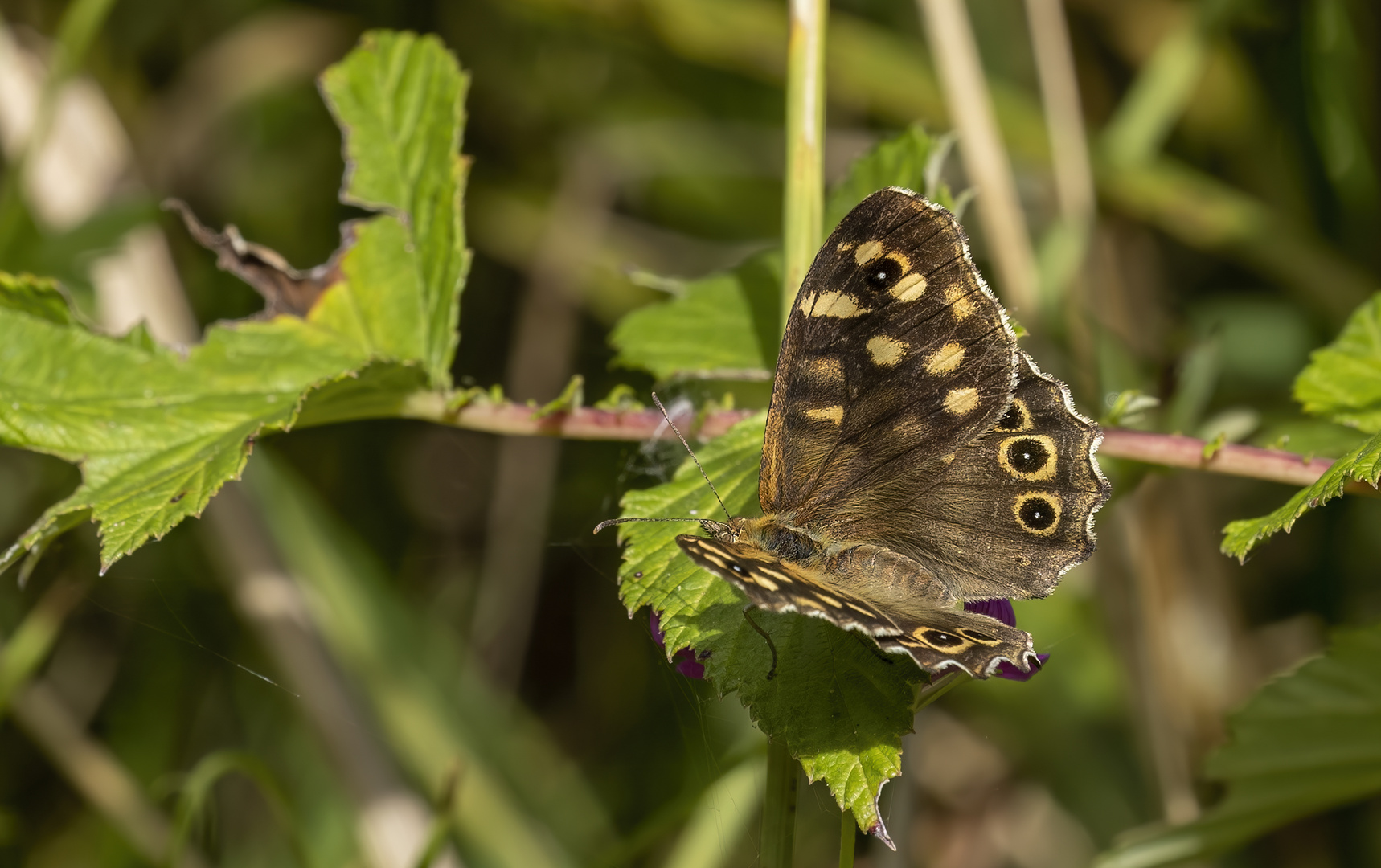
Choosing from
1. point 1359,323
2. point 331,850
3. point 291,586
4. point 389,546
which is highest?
point 1359,323

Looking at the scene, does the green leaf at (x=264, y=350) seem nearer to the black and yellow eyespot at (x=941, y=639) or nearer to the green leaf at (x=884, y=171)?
the green leaf at (x=884, y=171)

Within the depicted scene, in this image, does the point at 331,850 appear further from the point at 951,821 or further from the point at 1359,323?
the point at 1359,323

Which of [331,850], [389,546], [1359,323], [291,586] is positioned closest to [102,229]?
[291,586]

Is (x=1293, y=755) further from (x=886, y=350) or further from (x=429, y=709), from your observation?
(x=429, y=709)

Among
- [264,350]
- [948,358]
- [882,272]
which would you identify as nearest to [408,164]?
[264,350]

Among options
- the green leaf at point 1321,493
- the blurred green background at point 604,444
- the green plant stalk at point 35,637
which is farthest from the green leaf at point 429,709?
the green leaf at point 1321,493

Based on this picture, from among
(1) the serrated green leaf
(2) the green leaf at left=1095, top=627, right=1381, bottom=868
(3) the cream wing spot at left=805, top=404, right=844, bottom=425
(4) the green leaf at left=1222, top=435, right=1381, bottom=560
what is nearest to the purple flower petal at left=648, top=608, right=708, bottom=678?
(3) the cream wing spot at left=805, top=404, right=844, bottom=425

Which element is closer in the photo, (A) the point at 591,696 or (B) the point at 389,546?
(A) the point at 591,696
